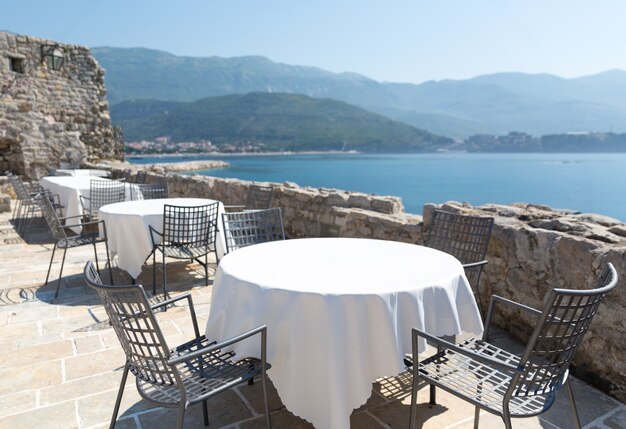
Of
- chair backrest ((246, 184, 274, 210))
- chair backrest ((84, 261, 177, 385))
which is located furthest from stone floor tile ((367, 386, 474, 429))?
chair backrest ((246, 184, 274, 210))

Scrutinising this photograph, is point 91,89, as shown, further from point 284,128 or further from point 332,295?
point 284,128

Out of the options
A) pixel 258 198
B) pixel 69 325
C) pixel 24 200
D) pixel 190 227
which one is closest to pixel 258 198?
pixel 258 198

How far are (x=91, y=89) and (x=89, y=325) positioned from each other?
11.6 metres

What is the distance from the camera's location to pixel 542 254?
2.76 meters

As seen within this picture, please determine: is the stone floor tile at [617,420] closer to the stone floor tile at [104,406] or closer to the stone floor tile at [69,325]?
the stone floor tile at [104,406]

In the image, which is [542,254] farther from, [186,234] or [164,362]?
[186,234]

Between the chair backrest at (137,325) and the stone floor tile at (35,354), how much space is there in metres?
1.42

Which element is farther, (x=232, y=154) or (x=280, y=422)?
(x=232, y=154)

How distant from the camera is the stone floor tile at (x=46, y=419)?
2.06 m

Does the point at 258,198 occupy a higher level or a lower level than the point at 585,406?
higher

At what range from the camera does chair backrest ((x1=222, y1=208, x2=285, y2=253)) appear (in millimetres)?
3586

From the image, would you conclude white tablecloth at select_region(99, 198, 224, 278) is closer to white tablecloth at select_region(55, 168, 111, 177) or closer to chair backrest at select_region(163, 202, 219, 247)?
chair backrest at select_region(163, 202, 219, 247)

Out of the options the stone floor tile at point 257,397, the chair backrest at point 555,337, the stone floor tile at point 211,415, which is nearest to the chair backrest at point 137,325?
the stone floor tile at point 211,415

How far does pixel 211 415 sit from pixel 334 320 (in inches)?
38.0
